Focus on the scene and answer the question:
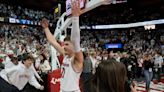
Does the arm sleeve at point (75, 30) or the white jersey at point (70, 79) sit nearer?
the arm sleeve at point (75, 30)

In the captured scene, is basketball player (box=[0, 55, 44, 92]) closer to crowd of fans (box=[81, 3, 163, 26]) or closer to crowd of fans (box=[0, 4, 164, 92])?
crowd of fans (box=[0, 4, 164, 92])

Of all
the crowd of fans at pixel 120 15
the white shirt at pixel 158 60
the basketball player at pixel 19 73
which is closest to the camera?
the basketball player at pixel 19 73

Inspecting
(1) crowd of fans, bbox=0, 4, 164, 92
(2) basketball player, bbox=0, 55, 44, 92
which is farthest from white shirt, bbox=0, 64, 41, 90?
(1) crowd of fans, bbox=0, 4, 164, 92

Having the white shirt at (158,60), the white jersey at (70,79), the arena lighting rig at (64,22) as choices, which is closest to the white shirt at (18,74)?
the arena lighting rig at (64,22)

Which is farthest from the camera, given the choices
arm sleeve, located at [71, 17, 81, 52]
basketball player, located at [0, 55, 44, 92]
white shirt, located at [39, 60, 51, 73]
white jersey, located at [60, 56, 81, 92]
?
white shirt, located at [39, 60, 51, 73]

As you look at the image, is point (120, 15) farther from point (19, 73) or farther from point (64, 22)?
point (19, 73)

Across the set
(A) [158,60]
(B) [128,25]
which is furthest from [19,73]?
(B) [128,25]

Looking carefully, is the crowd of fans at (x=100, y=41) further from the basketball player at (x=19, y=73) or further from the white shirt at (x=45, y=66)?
the basketball player at (x=19, y=73)

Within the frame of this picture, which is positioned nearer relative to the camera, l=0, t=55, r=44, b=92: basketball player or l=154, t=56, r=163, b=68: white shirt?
l=0, t=55, r=44, b=92: basketball player

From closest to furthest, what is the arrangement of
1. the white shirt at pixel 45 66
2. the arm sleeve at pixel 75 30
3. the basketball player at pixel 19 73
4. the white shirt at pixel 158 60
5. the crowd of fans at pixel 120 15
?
the arm sleeve at pixel 75 30 → the basketball player at pixel 19 73 → the white shirt at pixel 45 66 → the white shirt at pixel 158 60 → the crowd of fans at pixel 120 15

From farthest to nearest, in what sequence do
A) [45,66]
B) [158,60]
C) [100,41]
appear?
1. [100,41]
2. [158,60]
3. [45,66]

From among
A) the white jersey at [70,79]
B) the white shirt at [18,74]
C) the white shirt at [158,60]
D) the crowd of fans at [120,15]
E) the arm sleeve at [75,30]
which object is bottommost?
the white shirt at [158,60]

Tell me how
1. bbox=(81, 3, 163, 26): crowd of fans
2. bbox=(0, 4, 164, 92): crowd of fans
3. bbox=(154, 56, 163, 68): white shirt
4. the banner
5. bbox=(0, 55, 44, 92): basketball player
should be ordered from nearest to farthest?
bbox=(0, 55, 44, 92): basketball player < bbox=(0, 4, 164, 92): crowd of fans < bbox=(154, 56, 163, 68): white shirt < the banner < bbox=(81, 3, 163, 26): crowd of fans

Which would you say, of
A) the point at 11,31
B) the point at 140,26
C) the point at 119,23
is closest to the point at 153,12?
the point at 140,26
